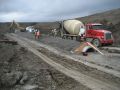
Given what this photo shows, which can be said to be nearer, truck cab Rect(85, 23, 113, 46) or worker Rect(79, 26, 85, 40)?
truck cab Rect(85, 23, 113, 46)

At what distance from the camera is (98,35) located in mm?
31781

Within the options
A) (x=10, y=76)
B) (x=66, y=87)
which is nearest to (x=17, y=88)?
(x=10, y=76)

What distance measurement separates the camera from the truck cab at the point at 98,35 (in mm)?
31531

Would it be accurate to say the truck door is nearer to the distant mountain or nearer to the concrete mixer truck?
the concrete mixer truck

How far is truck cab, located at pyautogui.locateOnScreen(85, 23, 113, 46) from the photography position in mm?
31531

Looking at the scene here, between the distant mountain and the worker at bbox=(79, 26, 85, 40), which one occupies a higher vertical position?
the distant mountain

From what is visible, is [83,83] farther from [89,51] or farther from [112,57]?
[89,51]

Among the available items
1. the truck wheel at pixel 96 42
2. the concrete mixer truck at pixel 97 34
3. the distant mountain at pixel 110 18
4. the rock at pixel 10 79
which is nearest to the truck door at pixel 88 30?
the concrete mixer truck at pixel 97 34

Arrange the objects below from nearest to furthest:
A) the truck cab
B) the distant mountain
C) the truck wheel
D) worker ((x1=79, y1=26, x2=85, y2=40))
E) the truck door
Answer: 1. the truck cab
2. the truck wheel
3. the truck door
4. worker ((x1=79, y1=26, x2=85, y2=40))
5. the distant mountain

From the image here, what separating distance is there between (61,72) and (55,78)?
2.00 metres

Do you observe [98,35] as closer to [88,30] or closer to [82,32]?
[88,30]

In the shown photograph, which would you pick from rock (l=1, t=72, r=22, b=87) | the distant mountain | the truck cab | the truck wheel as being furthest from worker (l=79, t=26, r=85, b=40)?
rock (l=1, t=72, r=22, b=87)

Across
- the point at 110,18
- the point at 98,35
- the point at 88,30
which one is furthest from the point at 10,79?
the point at 110,18

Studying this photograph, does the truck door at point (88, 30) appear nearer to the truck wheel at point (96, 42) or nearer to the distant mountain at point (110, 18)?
the truck wheel at point (96, 42)
